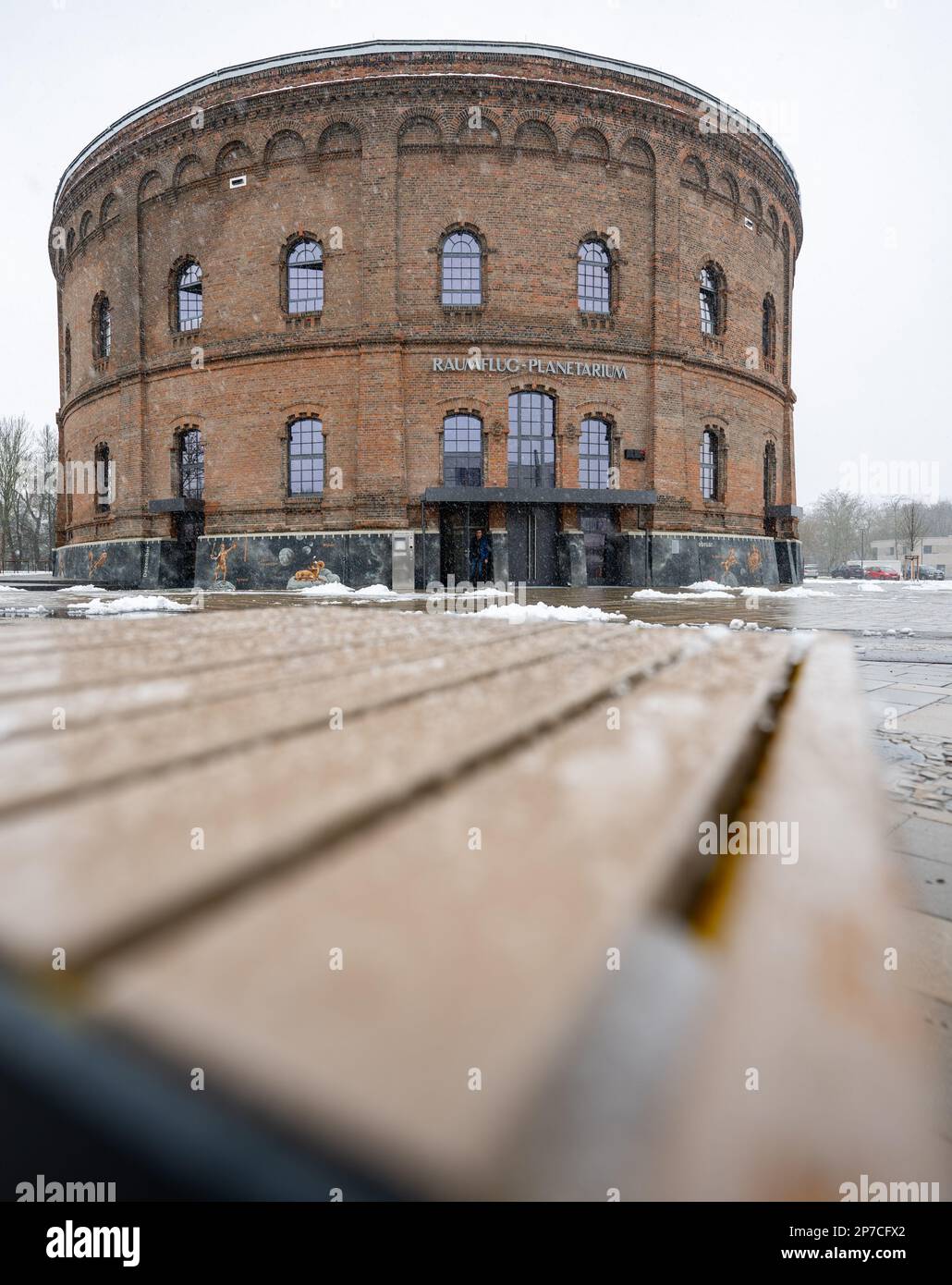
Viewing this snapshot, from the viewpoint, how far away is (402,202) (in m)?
18.0

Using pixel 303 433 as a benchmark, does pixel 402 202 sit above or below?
above

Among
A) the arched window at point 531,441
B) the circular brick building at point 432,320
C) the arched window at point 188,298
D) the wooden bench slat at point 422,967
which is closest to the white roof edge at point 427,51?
the circular brick building at point 432,320

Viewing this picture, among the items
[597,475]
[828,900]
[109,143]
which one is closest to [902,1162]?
[828,900]

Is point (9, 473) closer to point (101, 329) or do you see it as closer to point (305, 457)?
point (101, 329)

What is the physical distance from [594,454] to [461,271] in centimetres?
550

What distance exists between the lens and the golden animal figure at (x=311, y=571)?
1770cm

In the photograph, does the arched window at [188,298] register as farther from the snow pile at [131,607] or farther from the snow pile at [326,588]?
the snow pile at [131,607]

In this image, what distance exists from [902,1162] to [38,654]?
Answer: 6.15 feet

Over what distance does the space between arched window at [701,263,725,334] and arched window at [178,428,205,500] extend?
14.2m

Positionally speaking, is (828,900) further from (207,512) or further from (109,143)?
(109,143)

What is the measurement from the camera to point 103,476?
74.6ft

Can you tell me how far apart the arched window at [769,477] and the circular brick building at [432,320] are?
98.3 inches

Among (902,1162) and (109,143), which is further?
(109,143)

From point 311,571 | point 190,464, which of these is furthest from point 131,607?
point 190,464
